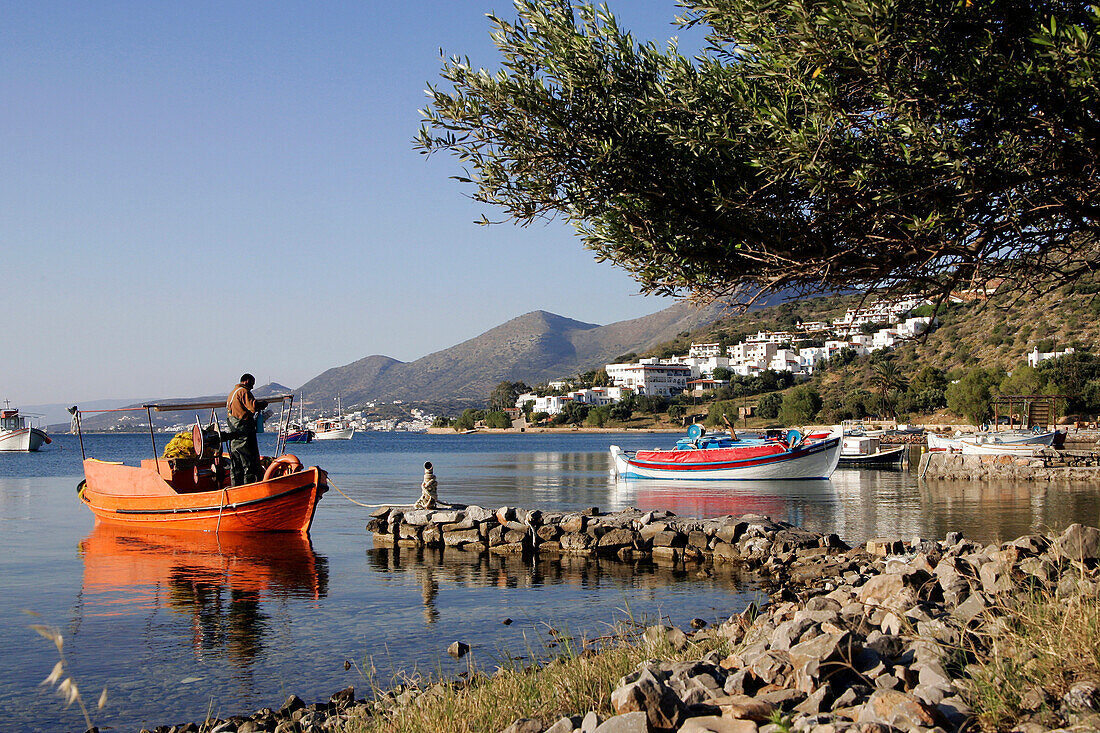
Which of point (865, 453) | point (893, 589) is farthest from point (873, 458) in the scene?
point (893, 589)

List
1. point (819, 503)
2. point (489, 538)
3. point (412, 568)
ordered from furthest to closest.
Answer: point (819, 503) → point (489, 538) → point (412, 568)

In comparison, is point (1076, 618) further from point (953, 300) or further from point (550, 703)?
point (953, 300)

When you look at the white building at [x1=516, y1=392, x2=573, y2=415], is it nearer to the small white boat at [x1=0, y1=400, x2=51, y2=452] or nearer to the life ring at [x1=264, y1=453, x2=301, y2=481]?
A: the small white boat at [x1=0, y1=400, x2=51, y2=452]

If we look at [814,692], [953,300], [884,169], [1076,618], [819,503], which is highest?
[884,169]

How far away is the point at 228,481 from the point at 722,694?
1888 centimetres

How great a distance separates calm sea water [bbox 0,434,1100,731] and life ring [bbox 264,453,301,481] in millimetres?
1579

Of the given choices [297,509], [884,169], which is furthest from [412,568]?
[884,169]

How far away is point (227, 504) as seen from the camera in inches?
806

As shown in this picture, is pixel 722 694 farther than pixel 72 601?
No

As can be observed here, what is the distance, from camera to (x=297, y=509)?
2059 cm

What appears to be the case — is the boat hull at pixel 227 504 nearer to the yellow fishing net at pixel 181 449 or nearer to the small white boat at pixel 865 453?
the yellow fishing net at pixel 181 449

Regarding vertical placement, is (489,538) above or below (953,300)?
below

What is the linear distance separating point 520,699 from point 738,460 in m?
33.3

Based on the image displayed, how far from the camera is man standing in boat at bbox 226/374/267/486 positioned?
18797 millimetres
